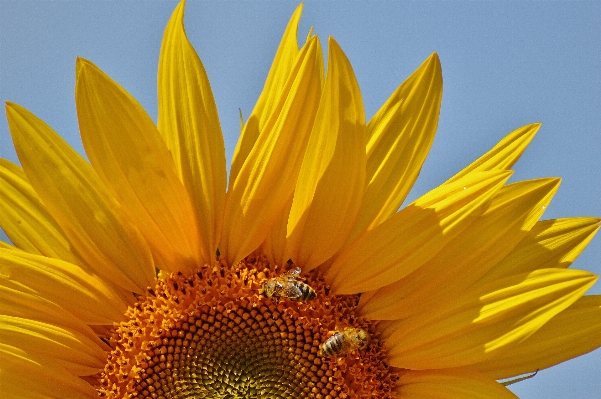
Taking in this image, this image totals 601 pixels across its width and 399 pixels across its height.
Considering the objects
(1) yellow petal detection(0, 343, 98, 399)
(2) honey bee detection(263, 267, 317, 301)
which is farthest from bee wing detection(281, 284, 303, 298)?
(1) yellow petal detection(0, 343, 98, 399)

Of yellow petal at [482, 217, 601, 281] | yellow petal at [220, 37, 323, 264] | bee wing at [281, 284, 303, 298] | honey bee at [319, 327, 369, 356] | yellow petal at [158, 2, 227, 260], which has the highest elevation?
yellow petal at [158, 2, 227, 260]

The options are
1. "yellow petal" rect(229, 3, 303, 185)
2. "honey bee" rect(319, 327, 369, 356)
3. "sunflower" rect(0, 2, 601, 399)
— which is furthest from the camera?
"yellow petal" rect(229, 3, 303, 185)

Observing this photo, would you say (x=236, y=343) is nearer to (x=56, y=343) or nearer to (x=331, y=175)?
(x=56, y=343)

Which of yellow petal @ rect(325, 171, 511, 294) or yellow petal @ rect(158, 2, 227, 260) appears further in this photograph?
yellow petal @ rect(158, 2, 227, 260)

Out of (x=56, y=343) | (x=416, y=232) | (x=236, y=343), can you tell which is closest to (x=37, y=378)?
(x=56, y=343)

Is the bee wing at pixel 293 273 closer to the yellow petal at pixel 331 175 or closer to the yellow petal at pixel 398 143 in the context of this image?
the yellow petal at pixel 331 175

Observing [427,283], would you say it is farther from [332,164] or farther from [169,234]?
[169,234]

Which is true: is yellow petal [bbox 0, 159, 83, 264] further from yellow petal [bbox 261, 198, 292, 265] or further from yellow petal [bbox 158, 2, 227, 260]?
yellow petal [bbox 261, 198, 292, 265]
